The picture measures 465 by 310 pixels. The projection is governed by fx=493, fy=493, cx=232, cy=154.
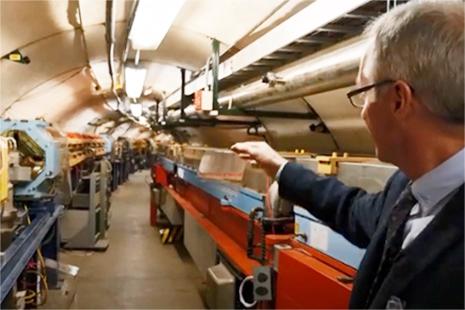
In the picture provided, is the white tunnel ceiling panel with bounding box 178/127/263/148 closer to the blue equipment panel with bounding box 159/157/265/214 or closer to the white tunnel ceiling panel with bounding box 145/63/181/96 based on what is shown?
the white tunnel ceiling panel with bounding box 145/63/181/96

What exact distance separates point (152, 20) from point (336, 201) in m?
1.86

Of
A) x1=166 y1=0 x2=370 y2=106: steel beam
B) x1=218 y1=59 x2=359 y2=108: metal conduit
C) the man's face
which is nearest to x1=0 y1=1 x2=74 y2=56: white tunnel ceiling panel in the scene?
x1=166 y1=0 x2=370 y2=106: steel beam

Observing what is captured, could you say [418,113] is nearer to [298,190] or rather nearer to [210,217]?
[298,190]

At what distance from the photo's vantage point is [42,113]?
24.3 ft

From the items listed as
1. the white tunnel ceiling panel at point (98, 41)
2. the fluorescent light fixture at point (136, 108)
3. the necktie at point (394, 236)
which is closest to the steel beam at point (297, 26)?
the necktie at point (394, 236)

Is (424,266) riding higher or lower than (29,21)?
lower

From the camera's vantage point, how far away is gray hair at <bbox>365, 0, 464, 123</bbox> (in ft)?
2.55

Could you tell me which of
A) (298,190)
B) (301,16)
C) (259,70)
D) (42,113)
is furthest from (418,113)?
(42,113)

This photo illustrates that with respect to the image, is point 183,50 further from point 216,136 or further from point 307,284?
point 307,284

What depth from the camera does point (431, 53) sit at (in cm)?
79

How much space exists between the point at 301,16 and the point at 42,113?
6168 millimetres

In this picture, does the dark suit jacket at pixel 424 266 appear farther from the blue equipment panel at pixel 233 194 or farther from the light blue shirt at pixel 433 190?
the blue equipment panel at pixel 233 194

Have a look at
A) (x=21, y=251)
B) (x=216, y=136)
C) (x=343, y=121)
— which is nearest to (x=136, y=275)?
(x=21, y=251)

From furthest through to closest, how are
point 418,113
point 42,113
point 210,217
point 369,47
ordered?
point 42,113
point 210,217
point 369,47
point 418,113
